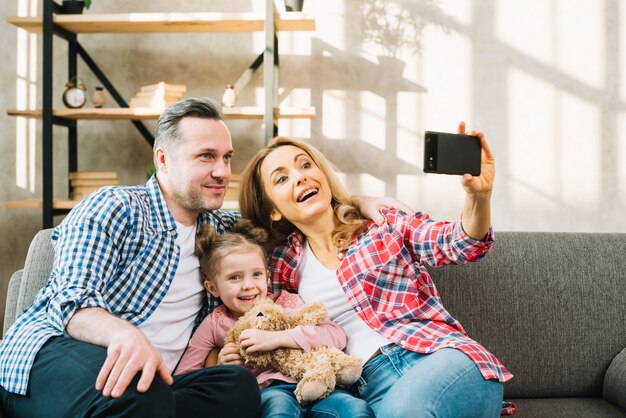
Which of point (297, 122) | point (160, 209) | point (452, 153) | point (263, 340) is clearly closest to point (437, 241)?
point (452, 153)

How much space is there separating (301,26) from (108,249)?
6.16ft

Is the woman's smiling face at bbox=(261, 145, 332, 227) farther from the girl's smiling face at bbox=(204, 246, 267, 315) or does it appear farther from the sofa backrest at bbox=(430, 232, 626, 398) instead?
the sofa backrest at bbox=(430, 232, 626, 398)

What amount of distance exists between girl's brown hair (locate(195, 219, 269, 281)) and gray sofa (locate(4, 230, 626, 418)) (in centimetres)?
44

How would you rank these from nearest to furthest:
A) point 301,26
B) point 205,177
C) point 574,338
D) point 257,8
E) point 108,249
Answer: point 108,249
point 205,177
point 574,338
point 301,26
point 257,8

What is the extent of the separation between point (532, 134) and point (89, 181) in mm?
2296

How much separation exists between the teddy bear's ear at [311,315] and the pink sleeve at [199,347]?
0.22 metres

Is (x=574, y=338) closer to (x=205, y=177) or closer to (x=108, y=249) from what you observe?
(x=205, y=177)

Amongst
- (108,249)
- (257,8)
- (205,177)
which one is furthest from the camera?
(257,8)

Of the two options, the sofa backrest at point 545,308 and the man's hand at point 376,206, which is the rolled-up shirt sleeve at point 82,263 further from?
the man's hand at point 376,206

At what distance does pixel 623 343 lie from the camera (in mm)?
1804

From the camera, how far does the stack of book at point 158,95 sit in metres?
2.98

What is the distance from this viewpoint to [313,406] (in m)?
1.43

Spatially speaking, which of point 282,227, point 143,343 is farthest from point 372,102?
point 143,343

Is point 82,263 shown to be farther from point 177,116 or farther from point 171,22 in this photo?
point 171,22
